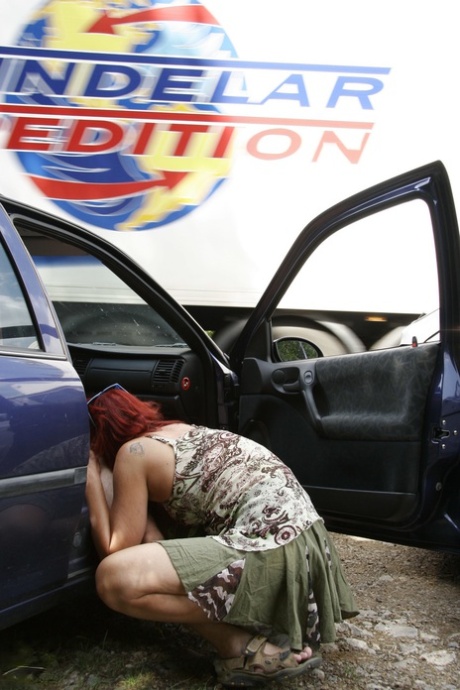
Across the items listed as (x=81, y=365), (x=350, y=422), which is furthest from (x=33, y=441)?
(x=81, y=365)

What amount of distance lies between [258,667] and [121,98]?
14.3ft

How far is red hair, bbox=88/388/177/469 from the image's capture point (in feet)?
7.84

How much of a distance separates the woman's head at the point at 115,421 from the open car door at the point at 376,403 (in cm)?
82

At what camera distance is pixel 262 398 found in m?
3.26

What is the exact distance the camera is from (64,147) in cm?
538

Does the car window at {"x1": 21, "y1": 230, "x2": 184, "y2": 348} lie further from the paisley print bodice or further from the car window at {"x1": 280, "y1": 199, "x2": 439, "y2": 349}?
the paisley print bodice

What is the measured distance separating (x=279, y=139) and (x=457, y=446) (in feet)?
11.5

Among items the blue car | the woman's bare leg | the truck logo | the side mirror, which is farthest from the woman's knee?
the truck logo

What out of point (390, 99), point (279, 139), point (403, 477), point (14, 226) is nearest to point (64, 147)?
point (279, 139)

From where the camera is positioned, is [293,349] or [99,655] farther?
[293,349]

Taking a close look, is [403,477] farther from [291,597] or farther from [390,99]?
[390,99]

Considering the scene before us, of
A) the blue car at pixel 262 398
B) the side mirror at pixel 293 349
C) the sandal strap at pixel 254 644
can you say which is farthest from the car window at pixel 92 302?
the sandal strap at pixel 254 644

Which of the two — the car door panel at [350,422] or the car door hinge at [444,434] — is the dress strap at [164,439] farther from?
the car door hinge at [444,434]

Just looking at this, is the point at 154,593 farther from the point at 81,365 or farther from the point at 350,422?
the point at 81,365
